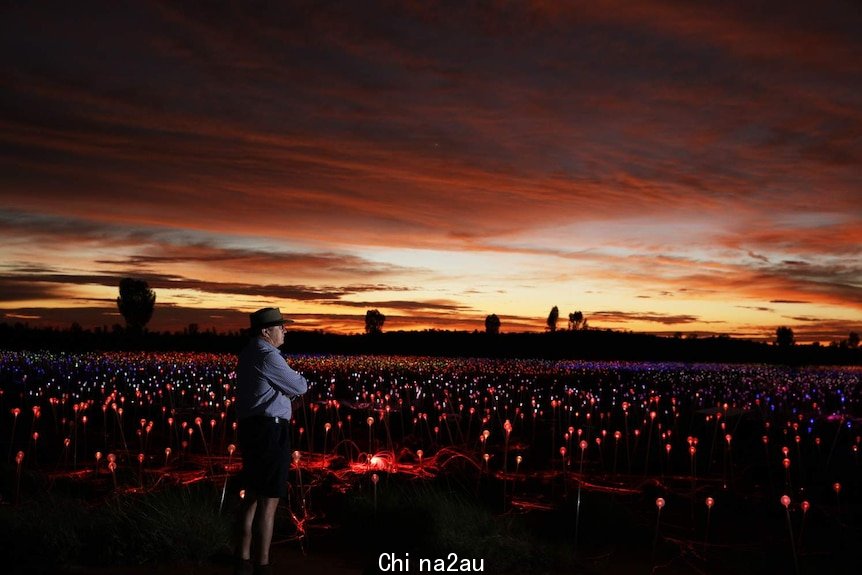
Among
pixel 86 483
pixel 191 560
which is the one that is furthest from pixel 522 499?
pixel 86 483

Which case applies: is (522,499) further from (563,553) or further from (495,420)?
(495,420)

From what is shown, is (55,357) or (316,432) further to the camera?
(55,357)

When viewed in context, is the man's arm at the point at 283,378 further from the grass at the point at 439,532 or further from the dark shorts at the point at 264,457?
the grass at the point at 439,532

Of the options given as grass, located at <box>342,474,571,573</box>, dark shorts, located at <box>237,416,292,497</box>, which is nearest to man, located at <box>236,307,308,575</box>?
dark shorts, located at <box>237,416,292,497</box>

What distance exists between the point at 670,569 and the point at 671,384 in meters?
22.5

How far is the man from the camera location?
7.14 m

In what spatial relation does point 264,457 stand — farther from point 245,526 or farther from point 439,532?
point 439,532

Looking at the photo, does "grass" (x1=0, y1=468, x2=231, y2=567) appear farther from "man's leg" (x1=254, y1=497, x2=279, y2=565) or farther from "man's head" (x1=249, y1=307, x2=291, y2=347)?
"man's head" (x1=249, y1=307, x2=291, y2=347)

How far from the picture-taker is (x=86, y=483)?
1115 cm

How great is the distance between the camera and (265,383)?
726cm

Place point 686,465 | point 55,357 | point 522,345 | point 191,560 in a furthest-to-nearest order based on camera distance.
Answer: point 522,345 < point 55,357 < point 686,465 < point 191,560

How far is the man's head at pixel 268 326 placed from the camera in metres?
7.40

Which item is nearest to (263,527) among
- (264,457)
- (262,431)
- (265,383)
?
(264,457)

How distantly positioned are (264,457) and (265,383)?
0.54 m
